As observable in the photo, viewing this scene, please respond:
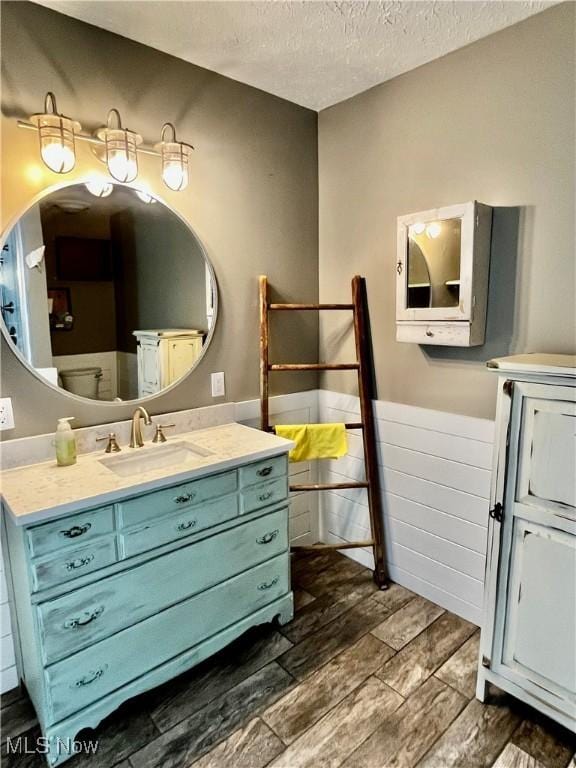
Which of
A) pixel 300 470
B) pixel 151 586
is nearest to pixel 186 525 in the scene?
pixel 151 586

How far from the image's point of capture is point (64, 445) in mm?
1681

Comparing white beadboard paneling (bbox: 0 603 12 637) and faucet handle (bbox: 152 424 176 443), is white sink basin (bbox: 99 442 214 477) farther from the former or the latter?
white beadboard paneling (bbox: 0 603 12 637)

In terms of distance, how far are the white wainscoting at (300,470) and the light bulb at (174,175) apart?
1050 mm

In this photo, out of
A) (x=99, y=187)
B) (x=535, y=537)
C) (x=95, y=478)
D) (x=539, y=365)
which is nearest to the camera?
(x=539, y=365)

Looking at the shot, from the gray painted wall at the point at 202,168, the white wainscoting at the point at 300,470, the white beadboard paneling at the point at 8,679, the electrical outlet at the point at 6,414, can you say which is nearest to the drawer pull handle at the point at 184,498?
the gray painted wall at the point at 202,168

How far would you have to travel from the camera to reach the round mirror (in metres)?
1.67

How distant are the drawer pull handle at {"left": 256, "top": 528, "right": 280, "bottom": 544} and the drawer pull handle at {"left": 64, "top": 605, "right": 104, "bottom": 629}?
63cm

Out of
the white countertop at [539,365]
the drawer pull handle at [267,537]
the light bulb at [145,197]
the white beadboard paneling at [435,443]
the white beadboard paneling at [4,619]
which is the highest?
the light bulb at [145,197]

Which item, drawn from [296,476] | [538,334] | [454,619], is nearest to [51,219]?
[296,476]

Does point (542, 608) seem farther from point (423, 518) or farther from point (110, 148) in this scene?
point (110, 148)

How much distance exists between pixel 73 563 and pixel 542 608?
143cm

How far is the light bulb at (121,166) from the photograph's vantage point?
1.73 meters

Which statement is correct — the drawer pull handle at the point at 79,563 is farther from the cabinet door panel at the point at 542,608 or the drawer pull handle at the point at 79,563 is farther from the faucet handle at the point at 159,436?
the cabinet door panel at the point at 542,608

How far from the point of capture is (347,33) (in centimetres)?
176
